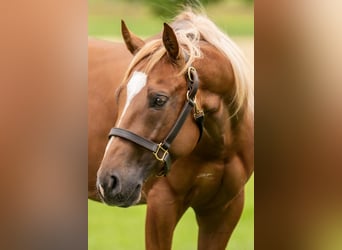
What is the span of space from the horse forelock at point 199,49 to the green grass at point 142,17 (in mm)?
66

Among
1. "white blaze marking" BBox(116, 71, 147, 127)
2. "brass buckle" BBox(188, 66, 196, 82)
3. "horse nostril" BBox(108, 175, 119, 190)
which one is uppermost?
"brass buckle" BBox(188, 66, 196, 82)

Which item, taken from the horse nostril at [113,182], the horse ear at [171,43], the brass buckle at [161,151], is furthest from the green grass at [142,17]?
the horse nostril at [113,182]

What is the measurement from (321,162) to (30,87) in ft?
4.57

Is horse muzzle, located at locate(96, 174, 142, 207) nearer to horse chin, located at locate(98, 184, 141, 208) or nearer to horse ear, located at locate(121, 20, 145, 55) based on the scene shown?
horse chin, located at locate(98, 184, 141, 208)

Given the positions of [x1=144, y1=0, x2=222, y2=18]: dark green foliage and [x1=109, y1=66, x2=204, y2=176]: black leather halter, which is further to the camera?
[x1=144, y1=0, x2=222, y2=18]: dark green foliage

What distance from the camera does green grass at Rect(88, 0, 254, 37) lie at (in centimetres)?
246

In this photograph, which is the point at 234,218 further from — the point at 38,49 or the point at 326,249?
the point at 38,49

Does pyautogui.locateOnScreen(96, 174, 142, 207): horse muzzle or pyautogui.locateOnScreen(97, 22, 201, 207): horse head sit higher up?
pyautogui.locateOnScreen(97, 22, 201, 207): horse head

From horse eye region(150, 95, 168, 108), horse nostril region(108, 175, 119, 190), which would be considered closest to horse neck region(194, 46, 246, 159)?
horse eye region(150, 95, 168, 108)

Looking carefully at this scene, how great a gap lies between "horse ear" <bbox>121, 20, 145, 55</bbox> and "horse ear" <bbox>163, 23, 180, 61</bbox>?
0.19 meters

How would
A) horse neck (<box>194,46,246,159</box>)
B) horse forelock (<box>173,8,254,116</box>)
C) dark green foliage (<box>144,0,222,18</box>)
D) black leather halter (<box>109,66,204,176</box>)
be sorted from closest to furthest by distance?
black leather halter (<box>109,66,204,176</box>) < horse neck (<box>194,46,246,159</box>) < horse forelock (<box>173,8,254,116</box>) < dark green foliage (<box>144,0,222,18</box>)

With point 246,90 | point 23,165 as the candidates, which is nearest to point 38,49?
point 23,165

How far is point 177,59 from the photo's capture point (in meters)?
2.18

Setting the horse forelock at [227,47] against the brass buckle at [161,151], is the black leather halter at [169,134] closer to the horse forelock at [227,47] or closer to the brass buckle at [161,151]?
the brass buckle at [161,151]
